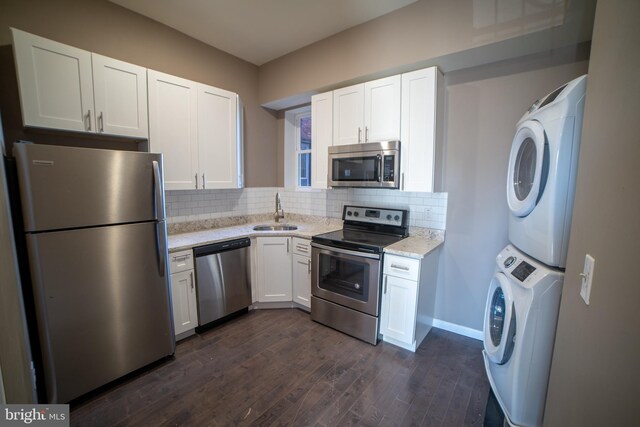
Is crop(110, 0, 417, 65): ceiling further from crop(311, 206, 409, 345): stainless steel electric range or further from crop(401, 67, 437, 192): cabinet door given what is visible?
crop(311, 206, 409, 345): stainless steel electric range

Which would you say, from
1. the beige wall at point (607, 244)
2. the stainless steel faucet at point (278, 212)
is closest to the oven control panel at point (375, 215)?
the stainless steel faucet at point (278, 212)

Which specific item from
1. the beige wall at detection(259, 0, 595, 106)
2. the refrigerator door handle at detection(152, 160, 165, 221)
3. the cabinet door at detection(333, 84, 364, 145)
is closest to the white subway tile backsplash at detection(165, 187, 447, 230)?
the cabinet door at detection(333, 84, 364, 145)

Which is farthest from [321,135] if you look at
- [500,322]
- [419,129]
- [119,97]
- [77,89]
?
[500,322]

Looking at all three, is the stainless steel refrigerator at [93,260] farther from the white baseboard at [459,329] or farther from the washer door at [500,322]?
the white baseboard at [459,329]

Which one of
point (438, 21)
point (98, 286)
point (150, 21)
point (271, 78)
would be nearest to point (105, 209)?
point (98, 286)

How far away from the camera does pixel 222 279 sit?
8.81 feet

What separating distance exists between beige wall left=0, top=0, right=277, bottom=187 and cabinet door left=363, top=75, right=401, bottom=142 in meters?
1.70

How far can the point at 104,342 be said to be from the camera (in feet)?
6.08

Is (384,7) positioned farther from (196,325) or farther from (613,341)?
(196,325)

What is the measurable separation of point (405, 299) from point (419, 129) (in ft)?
5.03

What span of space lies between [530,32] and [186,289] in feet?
11.3

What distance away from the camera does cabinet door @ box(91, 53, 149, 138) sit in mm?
2092

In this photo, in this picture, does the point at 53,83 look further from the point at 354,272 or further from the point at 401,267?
the point at 401,267

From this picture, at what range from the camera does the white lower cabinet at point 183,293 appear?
7.72 feet
